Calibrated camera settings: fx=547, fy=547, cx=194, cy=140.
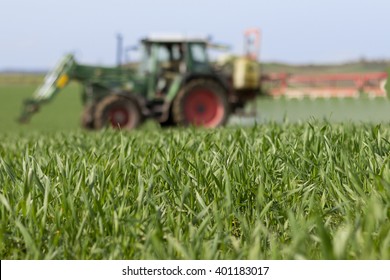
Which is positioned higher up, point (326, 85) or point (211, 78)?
point (211, 78)

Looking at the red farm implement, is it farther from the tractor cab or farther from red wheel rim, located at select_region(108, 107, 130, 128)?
red wheel rim, located at select_region(108, 107, 130, 128)

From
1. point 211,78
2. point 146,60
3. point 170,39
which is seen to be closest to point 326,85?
point 211,78

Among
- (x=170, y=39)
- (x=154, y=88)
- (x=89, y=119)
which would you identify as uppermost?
(x=170, y=39)

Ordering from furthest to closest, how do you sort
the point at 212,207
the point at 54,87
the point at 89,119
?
the point at 54,87
the point at 89,119
the point at 212,207

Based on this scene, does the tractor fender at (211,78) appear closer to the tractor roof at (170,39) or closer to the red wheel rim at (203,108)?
the red wheel rim at (203,108)

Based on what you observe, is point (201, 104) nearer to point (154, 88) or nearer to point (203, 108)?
point (203, 108)

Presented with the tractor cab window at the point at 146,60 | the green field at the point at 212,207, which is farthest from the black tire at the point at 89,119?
the green field at the point at 212,207

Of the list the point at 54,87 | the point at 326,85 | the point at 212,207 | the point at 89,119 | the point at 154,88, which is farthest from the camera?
the point at 326,85

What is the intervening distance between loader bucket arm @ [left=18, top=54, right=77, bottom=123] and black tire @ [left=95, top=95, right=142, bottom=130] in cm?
128

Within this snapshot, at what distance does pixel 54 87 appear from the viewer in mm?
12141

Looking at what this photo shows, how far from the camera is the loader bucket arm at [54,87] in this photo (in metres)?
12.1

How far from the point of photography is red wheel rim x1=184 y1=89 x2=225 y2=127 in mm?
11852

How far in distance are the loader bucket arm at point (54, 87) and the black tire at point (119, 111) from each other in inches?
50.4

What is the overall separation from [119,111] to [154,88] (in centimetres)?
98
